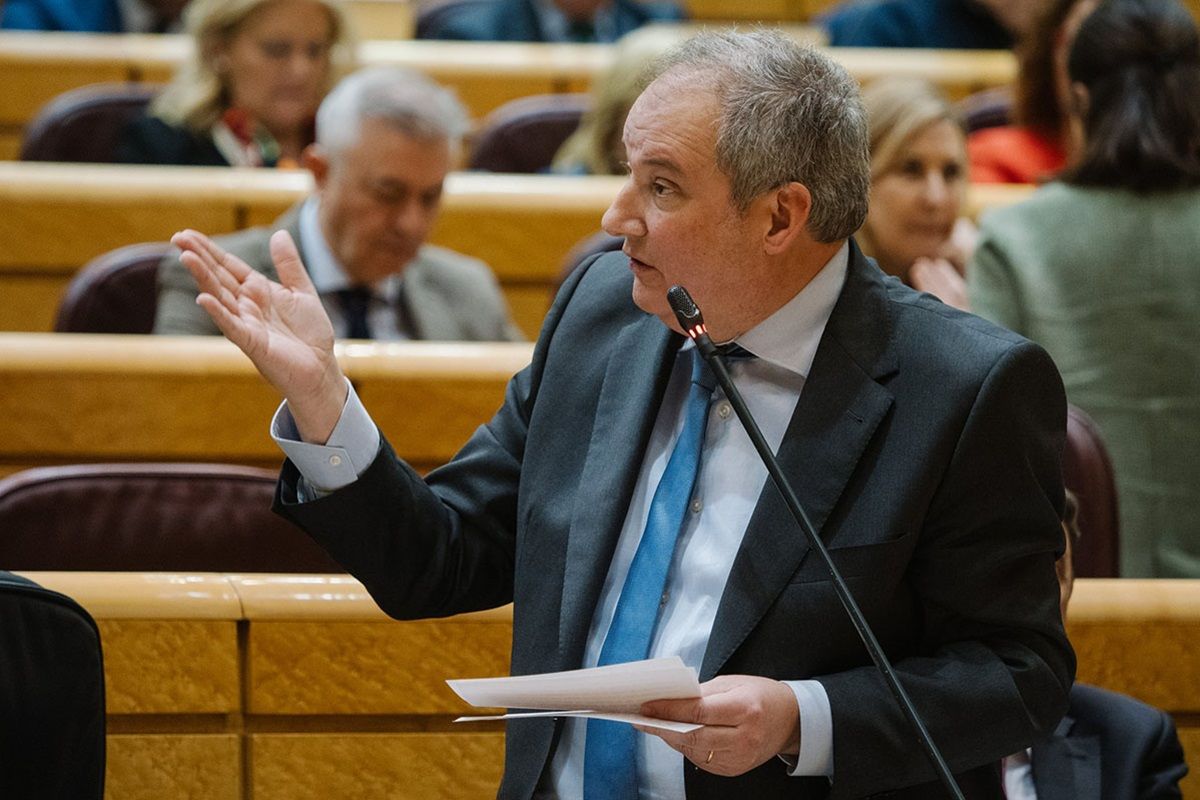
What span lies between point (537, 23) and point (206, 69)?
41.5 inches

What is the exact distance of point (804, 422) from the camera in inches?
40.8

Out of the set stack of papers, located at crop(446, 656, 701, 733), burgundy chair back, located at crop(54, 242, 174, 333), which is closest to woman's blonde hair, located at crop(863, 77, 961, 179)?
burgundy chair back, located at crop(54, 242, 174, 333)

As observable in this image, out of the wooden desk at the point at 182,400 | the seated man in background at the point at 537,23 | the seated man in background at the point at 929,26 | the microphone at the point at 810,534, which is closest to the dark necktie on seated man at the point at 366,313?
the wooden desk at the point at 182,400

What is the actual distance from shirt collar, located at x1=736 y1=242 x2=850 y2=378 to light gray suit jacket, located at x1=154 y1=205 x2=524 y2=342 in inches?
47.9

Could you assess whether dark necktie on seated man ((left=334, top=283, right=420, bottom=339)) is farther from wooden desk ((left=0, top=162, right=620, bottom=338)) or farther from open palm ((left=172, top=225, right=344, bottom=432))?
open palm ((left=172, top=225, right=344, bottom=432))

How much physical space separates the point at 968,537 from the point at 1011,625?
61 millimetres

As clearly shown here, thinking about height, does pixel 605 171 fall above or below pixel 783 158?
below

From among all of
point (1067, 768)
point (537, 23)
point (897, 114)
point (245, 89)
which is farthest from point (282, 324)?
point (537, 23)

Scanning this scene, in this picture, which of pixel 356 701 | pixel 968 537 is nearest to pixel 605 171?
pixel 356 701

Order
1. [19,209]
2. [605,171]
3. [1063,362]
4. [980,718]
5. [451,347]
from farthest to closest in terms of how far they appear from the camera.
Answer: [605,171]
[19,209]
[451,347]
[1063,362]
[980,718]

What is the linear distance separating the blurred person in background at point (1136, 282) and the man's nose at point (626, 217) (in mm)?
883

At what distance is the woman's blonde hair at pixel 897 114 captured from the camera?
218 cm

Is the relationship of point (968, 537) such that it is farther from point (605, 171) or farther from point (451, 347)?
point (605, 171)

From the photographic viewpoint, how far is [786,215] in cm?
103
